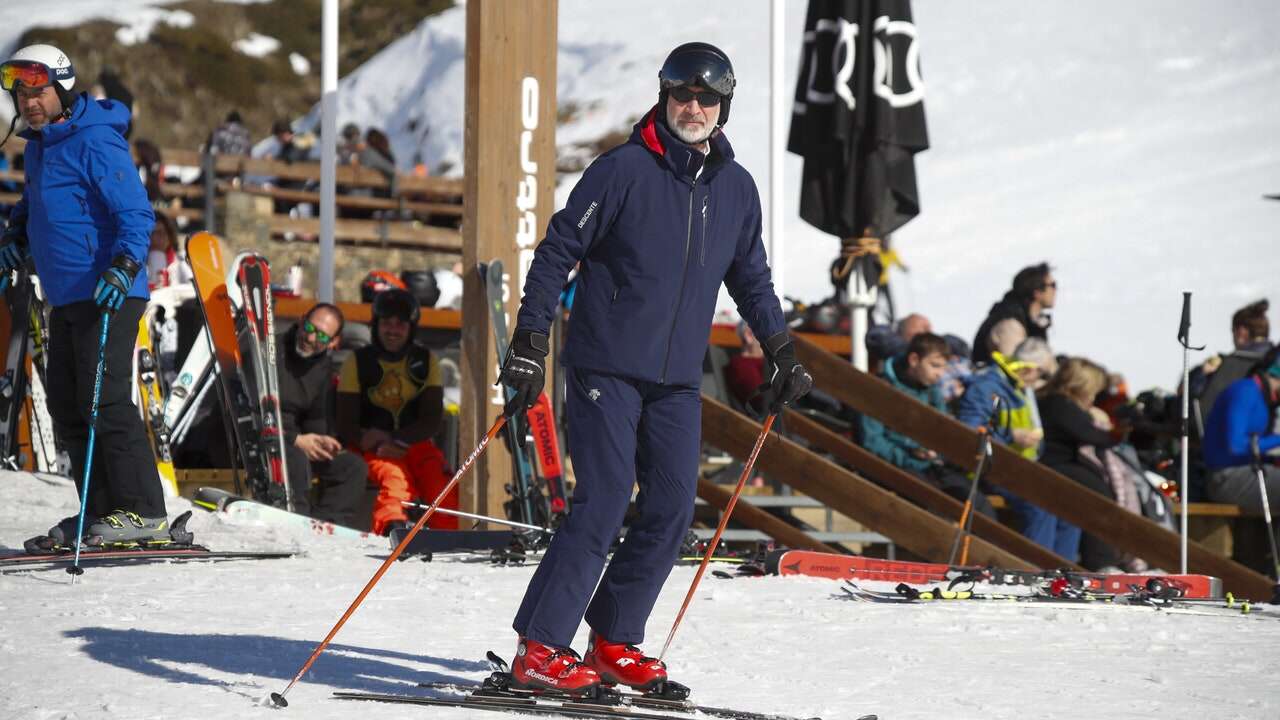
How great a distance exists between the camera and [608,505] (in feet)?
14.3

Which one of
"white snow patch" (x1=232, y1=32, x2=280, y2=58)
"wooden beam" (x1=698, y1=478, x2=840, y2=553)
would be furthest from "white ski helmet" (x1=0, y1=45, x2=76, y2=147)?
"white snow patch" (x1=232, y1=32, x2=280, y2=58)

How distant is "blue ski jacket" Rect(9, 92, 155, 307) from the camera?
21.6ft

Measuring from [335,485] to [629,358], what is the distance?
4.86 m

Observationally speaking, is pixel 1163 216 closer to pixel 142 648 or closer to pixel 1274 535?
pixel 1274 535

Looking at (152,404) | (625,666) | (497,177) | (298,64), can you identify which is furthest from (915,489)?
(298,64)

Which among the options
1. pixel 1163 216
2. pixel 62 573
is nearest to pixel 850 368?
pixel 62 573

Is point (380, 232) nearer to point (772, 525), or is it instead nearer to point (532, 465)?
point (772, 525)

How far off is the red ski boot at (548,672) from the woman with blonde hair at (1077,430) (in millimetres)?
5856

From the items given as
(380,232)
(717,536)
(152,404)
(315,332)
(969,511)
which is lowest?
(969,511)

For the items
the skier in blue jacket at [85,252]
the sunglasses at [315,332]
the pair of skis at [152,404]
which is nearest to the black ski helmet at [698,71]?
the skier in blue jacket at [85,252]

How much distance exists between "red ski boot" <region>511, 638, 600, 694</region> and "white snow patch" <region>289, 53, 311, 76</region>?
72009 mm

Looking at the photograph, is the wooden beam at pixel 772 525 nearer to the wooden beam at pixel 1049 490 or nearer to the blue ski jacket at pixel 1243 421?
the wooden beam at pixel 1049 490

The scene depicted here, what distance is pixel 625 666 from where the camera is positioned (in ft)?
14.6

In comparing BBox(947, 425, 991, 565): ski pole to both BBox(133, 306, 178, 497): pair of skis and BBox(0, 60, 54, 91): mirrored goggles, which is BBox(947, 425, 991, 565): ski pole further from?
BBox(0, 60, 54, 91): mirrored goggles
